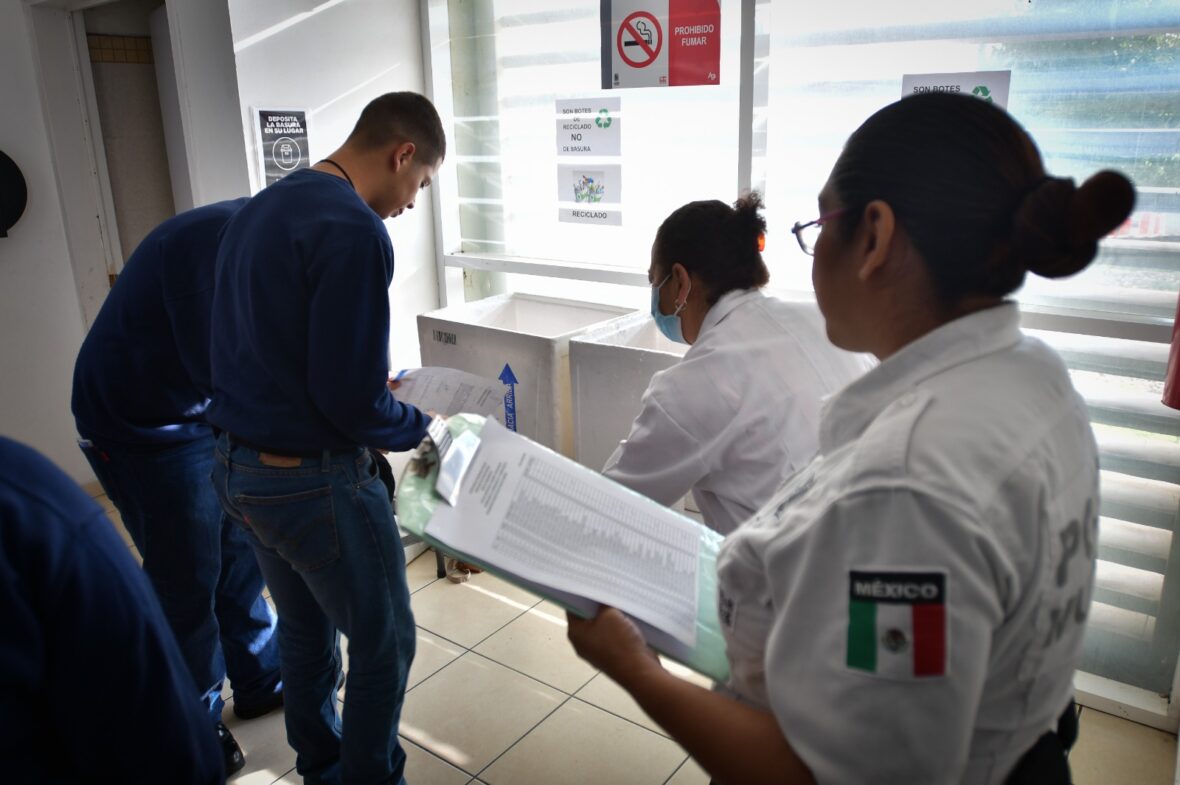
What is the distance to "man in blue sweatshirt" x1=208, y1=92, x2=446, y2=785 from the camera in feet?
5.00

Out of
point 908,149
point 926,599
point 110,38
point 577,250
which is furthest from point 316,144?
point 926,599

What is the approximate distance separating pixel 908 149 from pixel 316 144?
9.19ft

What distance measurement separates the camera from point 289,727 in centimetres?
191

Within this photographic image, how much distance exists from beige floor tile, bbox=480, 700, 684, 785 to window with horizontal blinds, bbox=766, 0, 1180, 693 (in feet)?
4.47

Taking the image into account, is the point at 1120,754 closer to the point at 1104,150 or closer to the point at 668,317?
the point at 1104,150

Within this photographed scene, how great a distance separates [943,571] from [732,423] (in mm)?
764

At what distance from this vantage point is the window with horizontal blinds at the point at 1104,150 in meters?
2.04

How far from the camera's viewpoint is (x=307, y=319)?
1552mm

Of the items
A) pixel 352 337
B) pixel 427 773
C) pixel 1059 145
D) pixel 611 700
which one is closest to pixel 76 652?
pixel 352 337

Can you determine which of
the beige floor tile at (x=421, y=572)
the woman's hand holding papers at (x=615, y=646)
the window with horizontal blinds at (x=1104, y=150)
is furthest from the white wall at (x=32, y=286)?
the woman's hand holding papers at (x=615, y=646)

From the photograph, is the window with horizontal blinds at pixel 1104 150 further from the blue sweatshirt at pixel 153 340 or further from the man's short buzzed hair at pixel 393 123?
the blue sweatshirt at pixel 153 340

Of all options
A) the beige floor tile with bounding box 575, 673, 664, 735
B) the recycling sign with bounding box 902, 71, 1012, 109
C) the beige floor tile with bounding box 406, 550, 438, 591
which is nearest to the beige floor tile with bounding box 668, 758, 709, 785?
the beige floor tile with bounding box 575, 673, 664, 735

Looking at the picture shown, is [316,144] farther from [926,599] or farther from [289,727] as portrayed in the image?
[926,599]

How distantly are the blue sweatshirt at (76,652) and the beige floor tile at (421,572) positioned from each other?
234 centimetres
